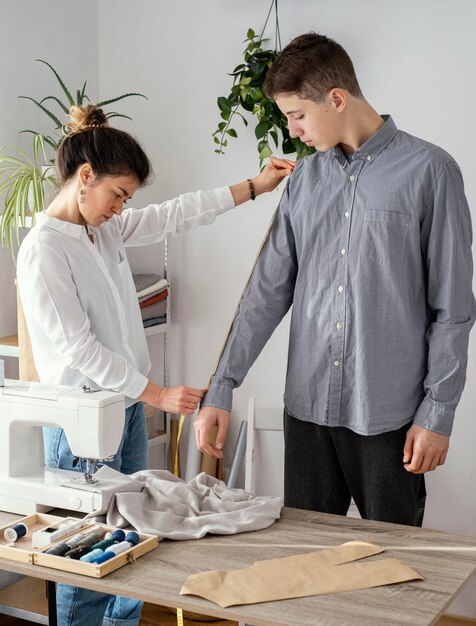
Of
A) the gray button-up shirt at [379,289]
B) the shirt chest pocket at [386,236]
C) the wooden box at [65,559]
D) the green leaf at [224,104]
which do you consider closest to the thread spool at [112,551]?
the wooden box at [65,559]

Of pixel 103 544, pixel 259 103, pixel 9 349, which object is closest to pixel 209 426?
pixel 103 544

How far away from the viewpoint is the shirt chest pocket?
1.89m

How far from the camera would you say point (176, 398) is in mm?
2092

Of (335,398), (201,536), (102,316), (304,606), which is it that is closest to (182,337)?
(102,316)

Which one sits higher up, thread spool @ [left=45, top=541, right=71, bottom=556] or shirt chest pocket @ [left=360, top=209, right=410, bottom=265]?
shirt chest pocket @ [left=360, top=209, right=410, bottom=265]

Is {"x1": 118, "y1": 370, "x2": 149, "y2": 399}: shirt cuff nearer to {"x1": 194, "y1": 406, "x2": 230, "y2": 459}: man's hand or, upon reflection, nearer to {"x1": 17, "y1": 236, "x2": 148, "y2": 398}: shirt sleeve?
{"x1": 17, "y1": 236, "x2": 148, "y2": 398}: shirt sleeve

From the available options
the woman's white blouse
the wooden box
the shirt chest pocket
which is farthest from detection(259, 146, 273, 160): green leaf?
the wooden box

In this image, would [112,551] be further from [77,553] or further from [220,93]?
[220,93]

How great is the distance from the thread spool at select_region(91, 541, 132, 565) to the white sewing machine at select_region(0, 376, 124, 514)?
0.19m

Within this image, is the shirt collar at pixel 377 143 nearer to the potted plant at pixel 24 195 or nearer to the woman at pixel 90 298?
the woman at pixel 90 298

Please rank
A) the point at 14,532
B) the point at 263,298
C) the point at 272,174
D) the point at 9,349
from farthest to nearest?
1. the point at 9,349
2. the point at 272,174
3. the point at 263,298
4. the point at 14,532

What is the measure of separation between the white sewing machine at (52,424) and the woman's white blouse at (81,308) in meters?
0.21

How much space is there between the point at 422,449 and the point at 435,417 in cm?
8

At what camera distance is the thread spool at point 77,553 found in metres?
1.56
